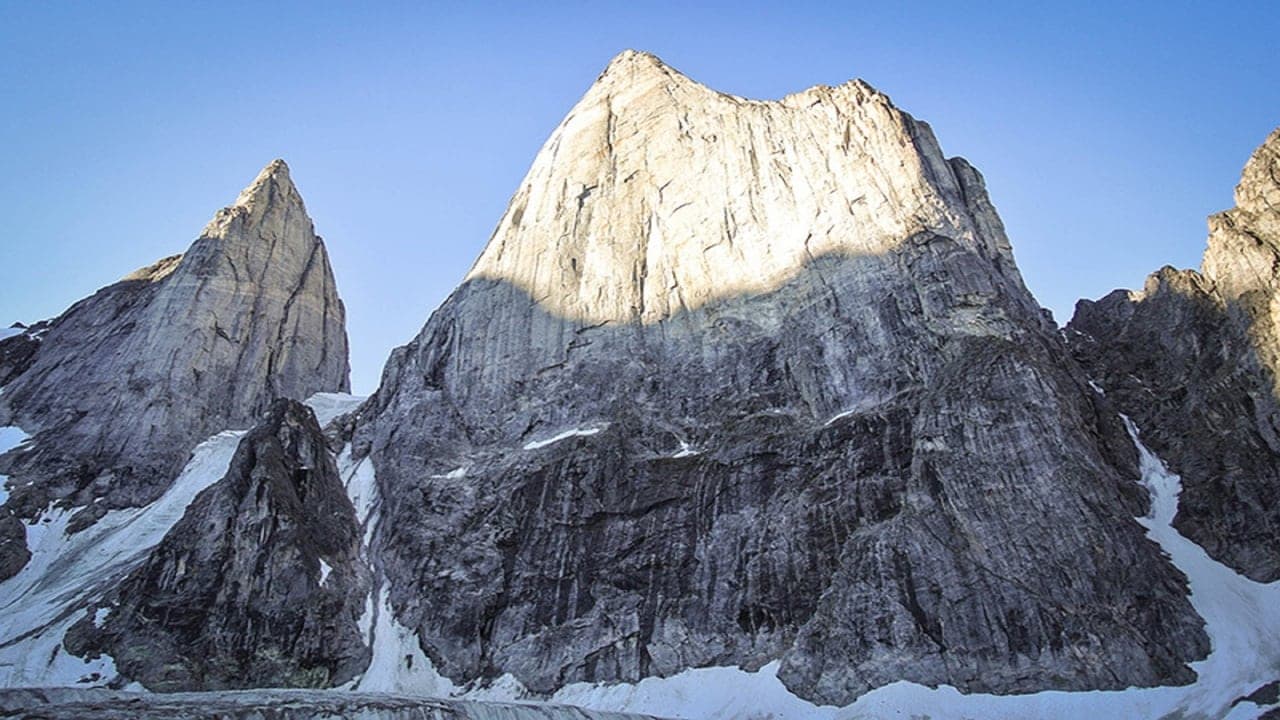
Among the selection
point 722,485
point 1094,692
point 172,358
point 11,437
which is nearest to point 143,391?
point 172,358

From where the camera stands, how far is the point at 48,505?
212ft

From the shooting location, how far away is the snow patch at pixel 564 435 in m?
57.3

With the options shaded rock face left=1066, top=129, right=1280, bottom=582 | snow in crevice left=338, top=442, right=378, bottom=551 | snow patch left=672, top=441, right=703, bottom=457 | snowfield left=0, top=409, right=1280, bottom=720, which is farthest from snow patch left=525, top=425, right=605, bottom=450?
shaded rock face left=1066, top=129, right=1280, bottom=582

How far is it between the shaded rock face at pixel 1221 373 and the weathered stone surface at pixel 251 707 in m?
30.9

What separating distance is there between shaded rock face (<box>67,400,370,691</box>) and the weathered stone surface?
1348 centimetres

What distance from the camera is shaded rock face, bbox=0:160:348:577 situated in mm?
69062

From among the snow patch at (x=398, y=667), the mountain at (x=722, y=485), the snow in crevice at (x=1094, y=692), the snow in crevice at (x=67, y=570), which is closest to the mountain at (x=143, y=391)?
the snow in crevice at (x=67, y=570)

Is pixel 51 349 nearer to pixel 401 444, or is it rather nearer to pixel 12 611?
pixel 12 611

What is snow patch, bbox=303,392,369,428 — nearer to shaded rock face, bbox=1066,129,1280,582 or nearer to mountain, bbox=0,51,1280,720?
mountain, bbox=0,51,1280,720

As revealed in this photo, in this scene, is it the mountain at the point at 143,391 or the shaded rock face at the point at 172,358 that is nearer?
the mountain at the point at 143,391

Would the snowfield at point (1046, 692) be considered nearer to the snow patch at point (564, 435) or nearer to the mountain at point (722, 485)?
the mountain at point (722, 485)

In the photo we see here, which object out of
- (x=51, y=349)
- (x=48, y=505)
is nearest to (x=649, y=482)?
(x=48, y=505)

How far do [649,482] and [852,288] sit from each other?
17.3m

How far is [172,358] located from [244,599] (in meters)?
37.9
